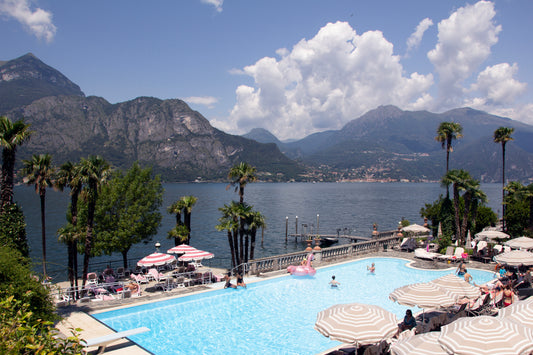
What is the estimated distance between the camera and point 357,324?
912 centimetres

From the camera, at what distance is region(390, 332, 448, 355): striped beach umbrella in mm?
8195

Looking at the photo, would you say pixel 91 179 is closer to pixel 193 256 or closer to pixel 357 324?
pixel 193 256

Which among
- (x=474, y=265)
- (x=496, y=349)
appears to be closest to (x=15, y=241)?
(x=496, y=349)

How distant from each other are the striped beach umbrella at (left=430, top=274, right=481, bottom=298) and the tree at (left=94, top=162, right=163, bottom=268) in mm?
24386

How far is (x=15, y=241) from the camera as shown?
16.7 meters

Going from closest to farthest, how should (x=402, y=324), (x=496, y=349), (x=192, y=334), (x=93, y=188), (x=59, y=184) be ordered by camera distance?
(x=496, y=349), (x=402, y=324), (x=192, y=334), (x=93, y=188), (x=59, y=184)

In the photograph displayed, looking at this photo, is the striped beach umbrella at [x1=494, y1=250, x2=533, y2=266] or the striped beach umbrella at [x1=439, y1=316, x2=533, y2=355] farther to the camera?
the striped beach umbrella at [x1=494, y1=250, x2=533, y2=266]

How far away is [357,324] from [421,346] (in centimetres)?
160

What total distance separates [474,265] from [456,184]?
9.38 metres

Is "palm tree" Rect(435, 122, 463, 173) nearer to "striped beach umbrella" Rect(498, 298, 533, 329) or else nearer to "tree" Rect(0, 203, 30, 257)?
"striped beach umbrella" Rect(498, 298, 533, 329)

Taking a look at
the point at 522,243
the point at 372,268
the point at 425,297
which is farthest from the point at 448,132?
the point at 425,297

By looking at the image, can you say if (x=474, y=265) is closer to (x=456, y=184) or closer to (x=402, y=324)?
(x=456, y=184)

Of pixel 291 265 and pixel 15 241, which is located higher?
pixel 15 241

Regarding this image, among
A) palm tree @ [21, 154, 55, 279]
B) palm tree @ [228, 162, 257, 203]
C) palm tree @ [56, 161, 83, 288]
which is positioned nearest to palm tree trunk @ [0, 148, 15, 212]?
palm tree @ [56, 161, 83, 288]
